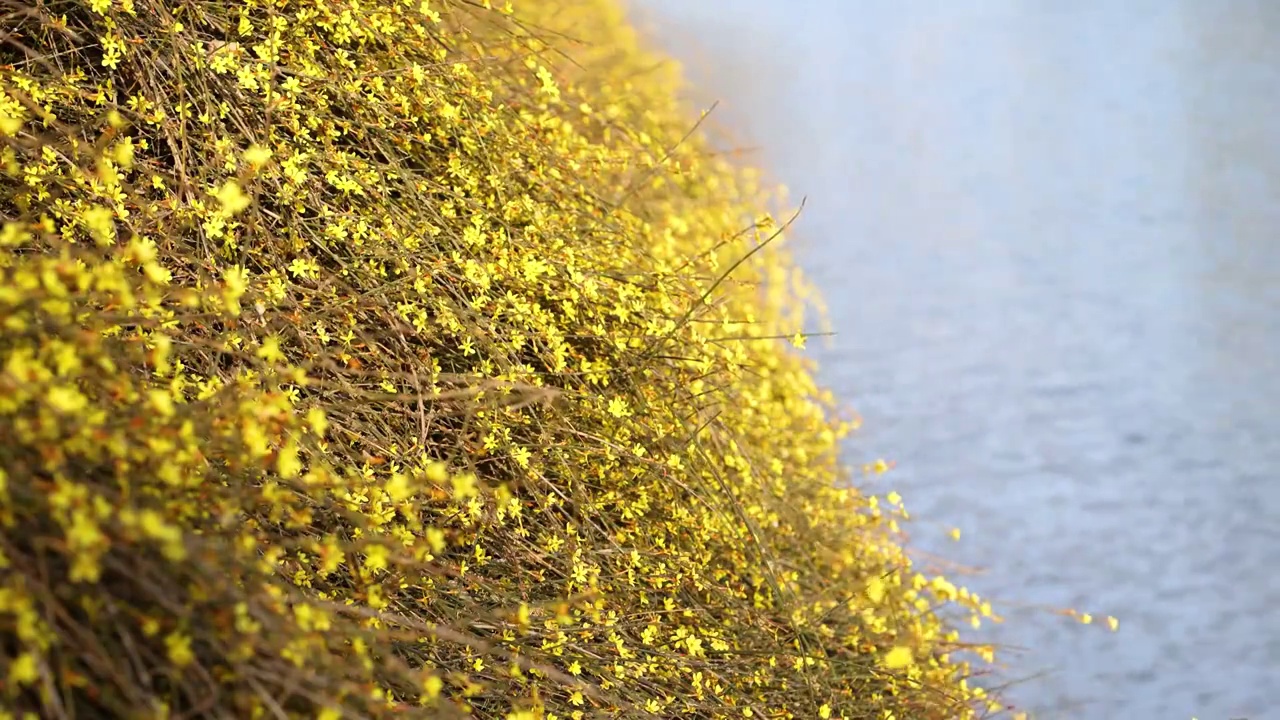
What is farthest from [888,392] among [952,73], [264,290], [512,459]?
[952,73]

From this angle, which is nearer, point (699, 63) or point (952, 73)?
point (699, 63)

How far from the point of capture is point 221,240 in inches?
45.9

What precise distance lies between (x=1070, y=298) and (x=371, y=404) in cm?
237

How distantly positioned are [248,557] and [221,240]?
0.52m

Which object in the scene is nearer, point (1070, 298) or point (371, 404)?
point (371, 404)

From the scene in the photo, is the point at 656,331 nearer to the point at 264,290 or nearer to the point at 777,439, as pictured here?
the point at 264,290

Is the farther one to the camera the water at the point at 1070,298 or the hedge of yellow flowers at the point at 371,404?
the water at the point at 1070,298

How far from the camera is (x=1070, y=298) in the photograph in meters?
3.12

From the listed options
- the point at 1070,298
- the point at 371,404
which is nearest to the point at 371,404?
the point at 371,404

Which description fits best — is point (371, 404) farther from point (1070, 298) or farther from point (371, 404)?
point (1070, 298)

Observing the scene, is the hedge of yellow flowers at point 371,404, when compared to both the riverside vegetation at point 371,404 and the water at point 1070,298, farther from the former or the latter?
the water at point 1070,298

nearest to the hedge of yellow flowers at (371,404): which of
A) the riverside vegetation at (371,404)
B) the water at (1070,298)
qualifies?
the riverside vegetation at (371,404)

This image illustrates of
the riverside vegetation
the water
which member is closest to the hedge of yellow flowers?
the riverside vegetation

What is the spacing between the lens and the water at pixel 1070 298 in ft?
6.83
